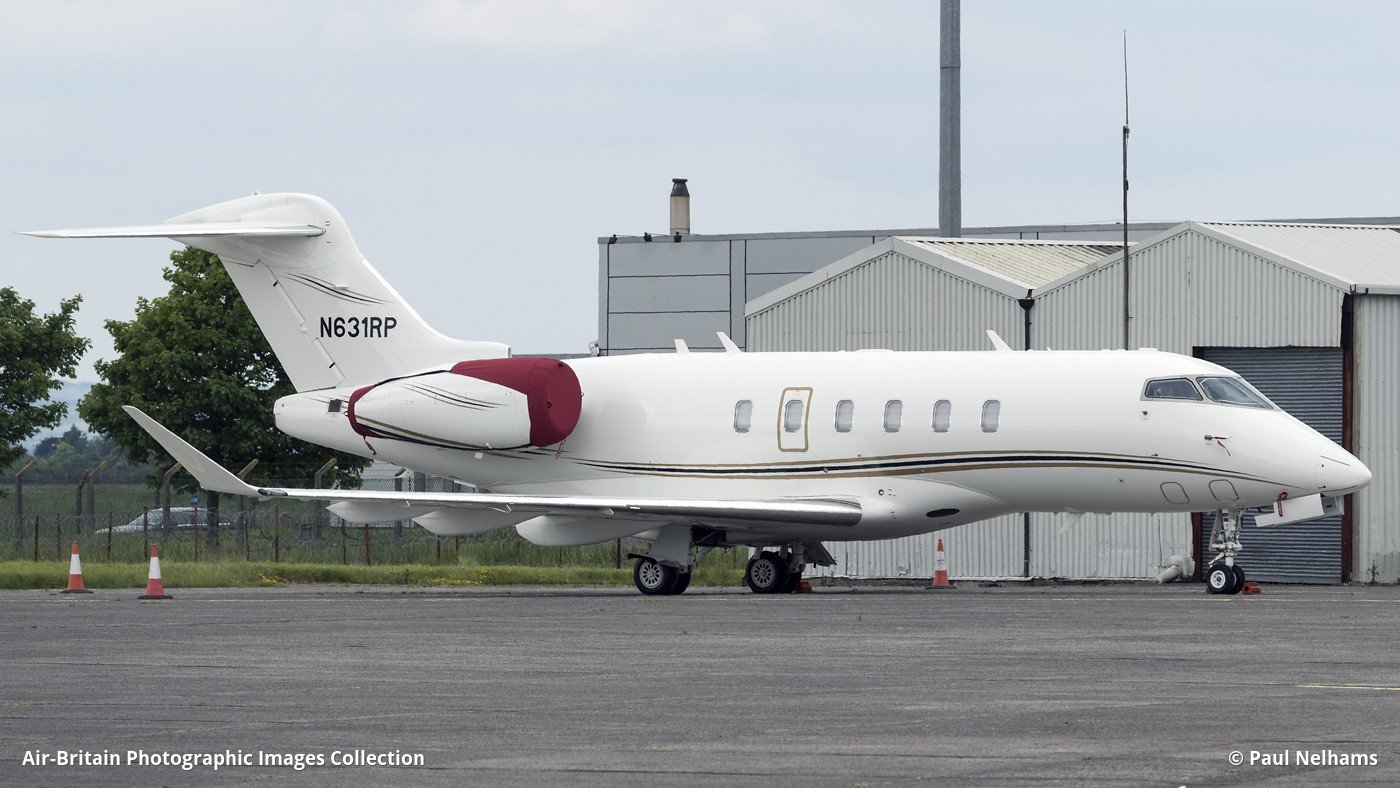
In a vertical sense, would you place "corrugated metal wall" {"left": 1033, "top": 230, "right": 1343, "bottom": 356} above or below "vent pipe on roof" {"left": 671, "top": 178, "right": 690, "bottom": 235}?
below

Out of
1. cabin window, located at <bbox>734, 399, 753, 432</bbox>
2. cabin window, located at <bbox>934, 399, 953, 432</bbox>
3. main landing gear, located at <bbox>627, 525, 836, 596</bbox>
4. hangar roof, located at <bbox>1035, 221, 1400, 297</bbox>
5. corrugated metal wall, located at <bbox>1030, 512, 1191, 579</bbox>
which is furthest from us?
corrugated metal wall, located at <bbox>1030, 512, 1191, 579</bbox>

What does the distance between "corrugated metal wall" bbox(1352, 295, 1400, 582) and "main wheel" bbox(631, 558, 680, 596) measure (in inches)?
407

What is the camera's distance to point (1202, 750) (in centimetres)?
1071

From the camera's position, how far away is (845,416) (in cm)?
2755

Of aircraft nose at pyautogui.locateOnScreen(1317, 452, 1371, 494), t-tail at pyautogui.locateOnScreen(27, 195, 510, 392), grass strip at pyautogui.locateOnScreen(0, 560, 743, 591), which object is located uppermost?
t-tail at pyautogui.locateOnScreen(27, 195, 510, 392)

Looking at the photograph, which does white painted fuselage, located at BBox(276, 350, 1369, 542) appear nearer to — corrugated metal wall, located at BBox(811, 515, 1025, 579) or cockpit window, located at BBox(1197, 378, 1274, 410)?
cockpit window, located at BBox(1197, 378, 1274, 410)

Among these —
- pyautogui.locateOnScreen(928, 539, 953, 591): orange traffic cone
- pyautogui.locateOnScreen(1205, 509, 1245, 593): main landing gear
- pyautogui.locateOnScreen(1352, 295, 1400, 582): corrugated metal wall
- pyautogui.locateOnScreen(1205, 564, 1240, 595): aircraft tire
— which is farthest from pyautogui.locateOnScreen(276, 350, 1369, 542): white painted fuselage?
pyautogui.locateOnScreen(1352, 295, 1400, 582): corrugated metal wall

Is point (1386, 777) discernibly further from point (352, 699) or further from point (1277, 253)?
point (1277, 253)

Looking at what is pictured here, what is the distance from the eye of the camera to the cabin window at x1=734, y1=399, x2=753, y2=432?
28.4 m

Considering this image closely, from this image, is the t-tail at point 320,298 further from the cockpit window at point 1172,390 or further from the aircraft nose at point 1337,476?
the aircraft nose at point 1337,476

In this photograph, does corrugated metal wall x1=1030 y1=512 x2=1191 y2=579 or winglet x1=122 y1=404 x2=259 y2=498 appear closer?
winglet x1=122 y1=404 x2=259 y2=498

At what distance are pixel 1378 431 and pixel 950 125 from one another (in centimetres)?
1735

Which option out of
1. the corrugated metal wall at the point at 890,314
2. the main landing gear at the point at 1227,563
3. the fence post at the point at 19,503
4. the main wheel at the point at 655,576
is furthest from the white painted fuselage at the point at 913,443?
the fence post at the point at 19,503

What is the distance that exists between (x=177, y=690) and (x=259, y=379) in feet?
127
